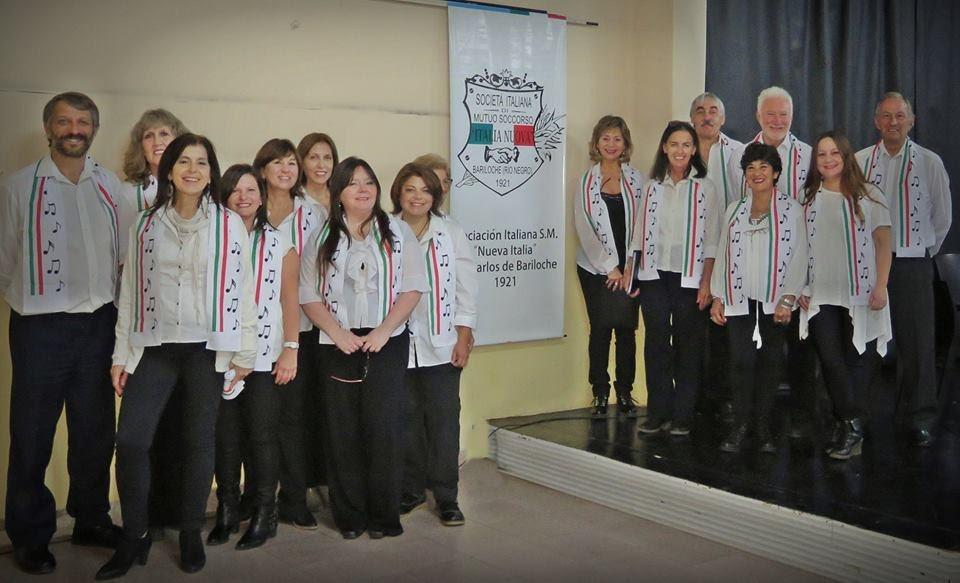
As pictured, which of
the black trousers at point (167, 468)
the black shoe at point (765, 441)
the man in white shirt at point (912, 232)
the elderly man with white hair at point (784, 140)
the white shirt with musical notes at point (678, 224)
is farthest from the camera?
the elderly man with white hair at point (784, 140)

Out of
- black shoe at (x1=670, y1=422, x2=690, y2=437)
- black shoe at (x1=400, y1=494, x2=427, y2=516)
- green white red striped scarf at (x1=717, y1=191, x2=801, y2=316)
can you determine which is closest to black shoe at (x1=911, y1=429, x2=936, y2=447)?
green white red striped scarf at (x1=717, y1=191, x2=801, y2=316)

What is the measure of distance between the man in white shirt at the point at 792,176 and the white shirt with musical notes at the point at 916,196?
0.36 metres

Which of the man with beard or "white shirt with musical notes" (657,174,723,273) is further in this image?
"white shirt with musical notes" (657,174,723,273)

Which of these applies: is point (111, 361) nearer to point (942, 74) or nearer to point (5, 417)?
point (5, 417)

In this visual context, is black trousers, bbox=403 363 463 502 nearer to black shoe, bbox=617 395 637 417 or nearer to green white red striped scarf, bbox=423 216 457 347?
green white red striped scarf, bbox=423 216 457 347

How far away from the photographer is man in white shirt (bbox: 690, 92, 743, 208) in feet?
16.9

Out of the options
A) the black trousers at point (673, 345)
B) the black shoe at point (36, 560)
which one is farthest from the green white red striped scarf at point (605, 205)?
the black shoe at point (36, 560)

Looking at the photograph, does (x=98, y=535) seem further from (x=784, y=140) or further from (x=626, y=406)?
(x=784, y=140)

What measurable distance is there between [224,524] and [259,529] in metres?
0.15

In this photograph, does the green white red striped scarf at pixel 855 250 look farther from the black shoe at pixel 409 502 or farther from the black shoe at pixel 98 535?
the black shoe at pixel 98 535

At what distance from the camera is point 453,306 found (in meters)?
4.38

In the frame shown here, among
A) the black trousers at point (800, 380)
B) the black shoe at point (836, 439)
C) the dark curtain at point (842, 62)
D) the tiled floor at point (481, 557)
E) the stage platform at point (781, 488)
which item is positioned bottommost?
the tiled floor at point (481, 557)

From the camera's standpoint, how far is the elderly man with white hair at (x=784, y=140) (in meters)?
4.99

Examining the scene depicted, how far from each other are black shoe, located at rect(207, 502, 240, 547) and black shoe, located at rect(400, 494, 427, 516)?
701mm
